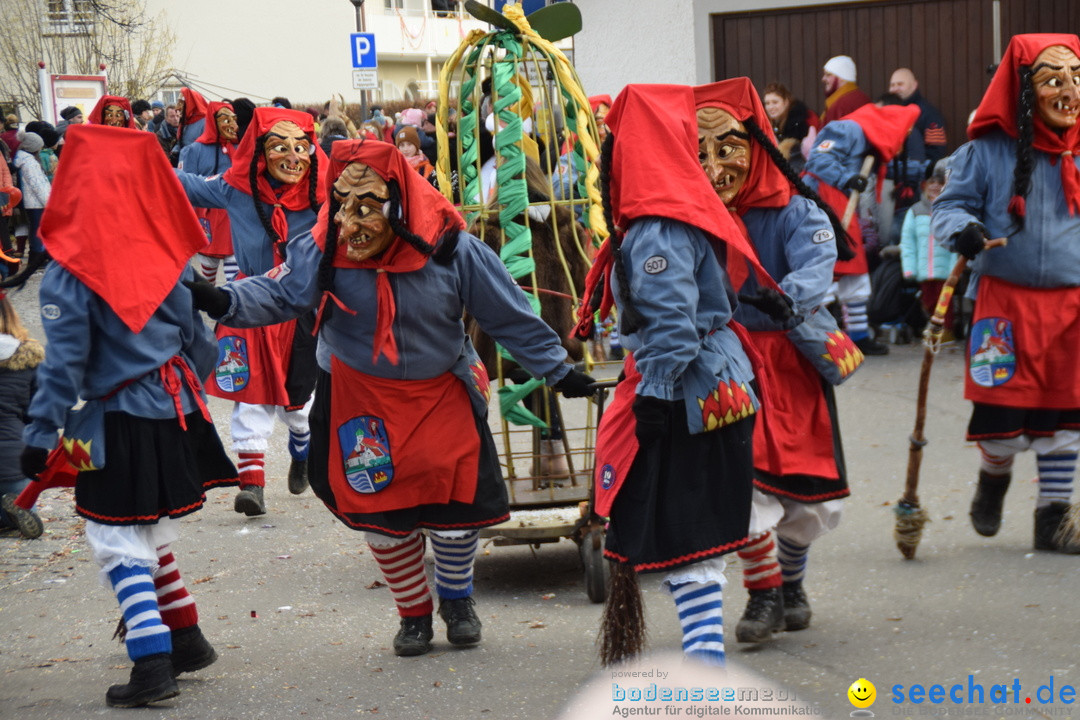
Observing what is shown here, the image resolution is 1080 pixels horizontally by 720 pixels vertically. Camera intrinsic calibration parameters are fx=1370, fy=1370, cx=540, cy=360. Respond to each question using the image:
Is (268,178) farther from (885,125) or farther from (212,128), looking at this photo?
(885,125)

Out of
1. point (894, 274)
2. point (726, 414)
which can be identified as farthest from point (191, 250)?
point (894, 274)

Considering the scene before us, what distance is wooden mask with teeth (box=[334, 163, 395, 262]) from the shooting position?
4625 mm

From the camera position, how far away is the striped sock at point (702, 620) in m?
3.89

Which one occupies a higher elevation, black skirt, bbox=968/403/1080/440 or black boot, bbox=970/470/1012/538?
black skirt, bbox=968/403/1080/440

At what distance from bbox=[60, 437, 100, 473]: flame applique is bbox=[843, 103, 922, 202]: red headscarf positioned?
6.63 m

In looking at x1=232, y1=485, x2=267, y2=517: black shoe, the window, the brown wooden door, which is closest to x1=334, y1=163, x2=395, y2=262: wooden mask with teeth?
x1=232, y1=485, x2=267, y2=517: black shoe

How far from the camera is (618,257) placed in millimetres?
3969

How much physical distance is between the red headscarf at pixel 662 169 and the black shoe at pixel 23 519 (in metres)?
4.37

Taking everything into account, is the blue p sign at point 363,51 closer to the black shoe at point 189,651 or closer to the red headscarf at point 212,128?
the red headscarf at point 212,128

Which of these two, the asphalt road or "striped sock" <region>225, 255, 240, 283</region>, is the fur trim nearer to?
the asphalt road

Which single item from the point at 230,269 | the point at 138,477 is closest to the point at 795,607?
the point at 138,477

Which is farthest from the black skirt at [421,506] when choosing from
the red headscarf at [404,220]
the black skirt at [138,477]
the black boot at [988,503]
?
the black boot at [988,503]

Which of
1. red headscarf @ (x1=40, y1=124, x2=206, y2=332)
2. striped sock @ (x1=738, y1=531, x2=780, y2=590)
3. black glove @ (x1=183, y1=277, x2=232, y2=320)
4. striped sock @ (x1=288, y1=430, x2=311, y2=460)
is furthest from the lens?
striped sock @ (x1=288, y1=430, x2=311, y2=460)

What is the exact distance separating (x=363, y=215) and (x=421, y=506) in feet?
3.40
